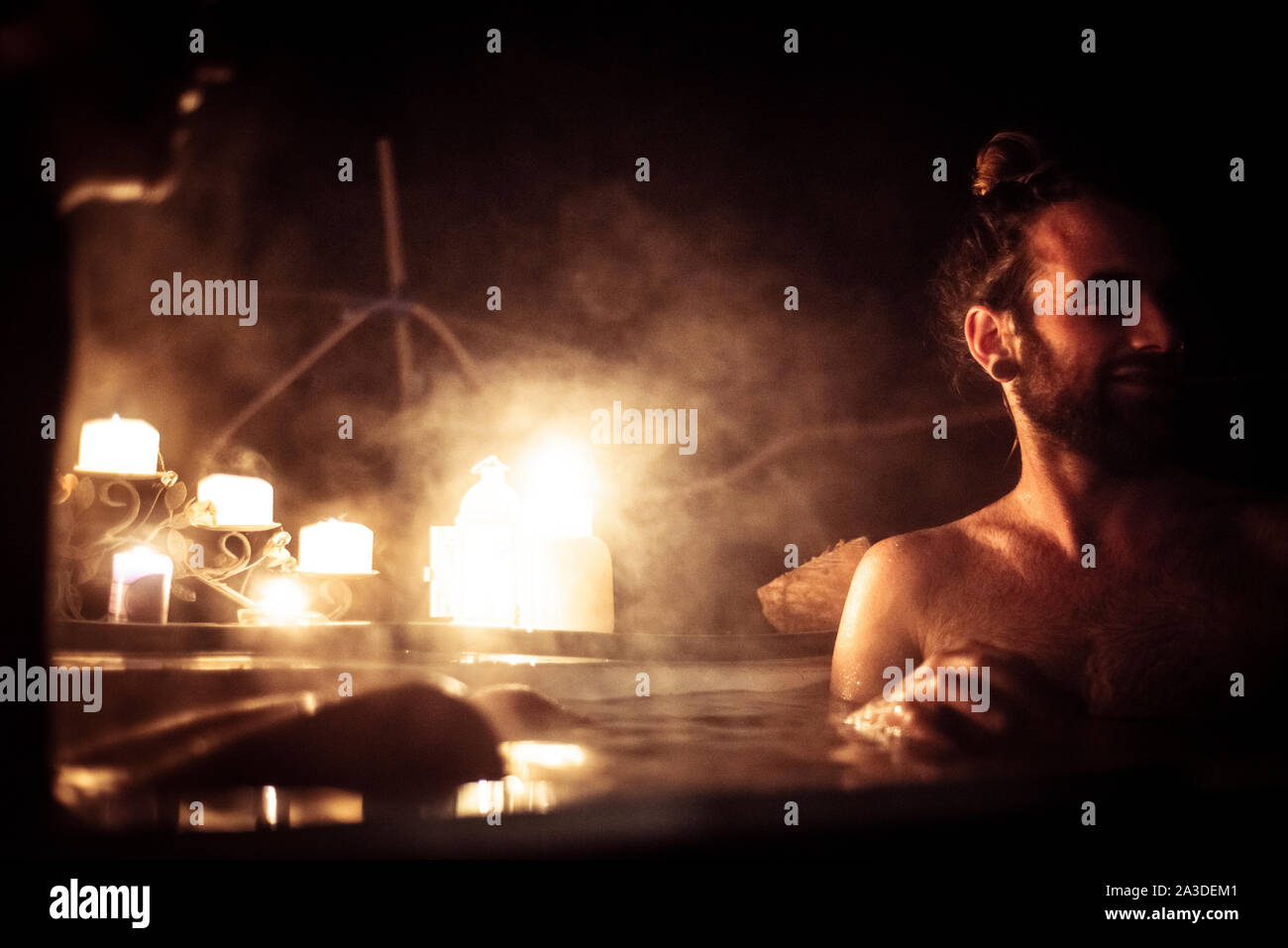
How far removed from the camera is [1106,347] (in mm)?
1025

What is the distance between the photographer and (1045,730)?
0.90 meters

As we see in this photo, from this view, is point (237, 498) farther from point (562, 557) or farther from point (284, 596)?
point (562, 557)

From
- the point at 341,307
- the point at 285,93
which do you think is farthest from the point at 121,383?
the point at 285,93

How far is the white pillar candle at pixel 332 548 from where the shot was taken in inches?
55.1

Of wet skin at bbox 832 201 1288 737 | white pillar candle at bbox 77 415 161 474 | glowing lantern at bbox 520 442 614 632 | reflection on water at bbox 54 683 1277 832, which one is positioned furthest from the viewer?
glowing lantern at bbox 520 442 614 632

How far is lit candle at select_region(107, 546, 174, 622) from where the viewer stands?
1.29 meters

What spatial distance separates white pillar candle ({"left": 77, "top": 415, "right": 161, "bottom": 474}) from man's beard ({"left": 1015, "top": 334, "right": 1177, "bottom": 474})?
1166mm

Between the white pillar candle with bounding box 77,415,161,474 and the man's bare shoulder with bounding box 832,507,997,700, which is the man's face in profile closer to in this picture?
the man's bare shoulder with bounding box 832,507,997,700

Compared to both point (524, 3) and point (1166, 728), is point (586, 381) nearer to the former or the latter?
point (524, 3)

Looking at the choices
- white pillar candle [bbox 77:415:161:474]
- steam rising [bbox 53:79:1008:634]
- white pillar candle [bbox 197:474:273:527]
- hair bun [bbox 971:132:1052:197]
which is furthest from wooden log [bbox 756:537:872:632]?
white pillar candle [bbox 77:415:161:474]

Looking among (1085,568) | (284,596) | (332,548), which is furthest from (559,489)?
(1085,568)

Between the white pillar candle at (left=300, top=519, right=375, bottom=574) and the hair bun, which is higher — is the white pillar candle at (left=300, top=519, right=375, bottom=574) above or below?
below
